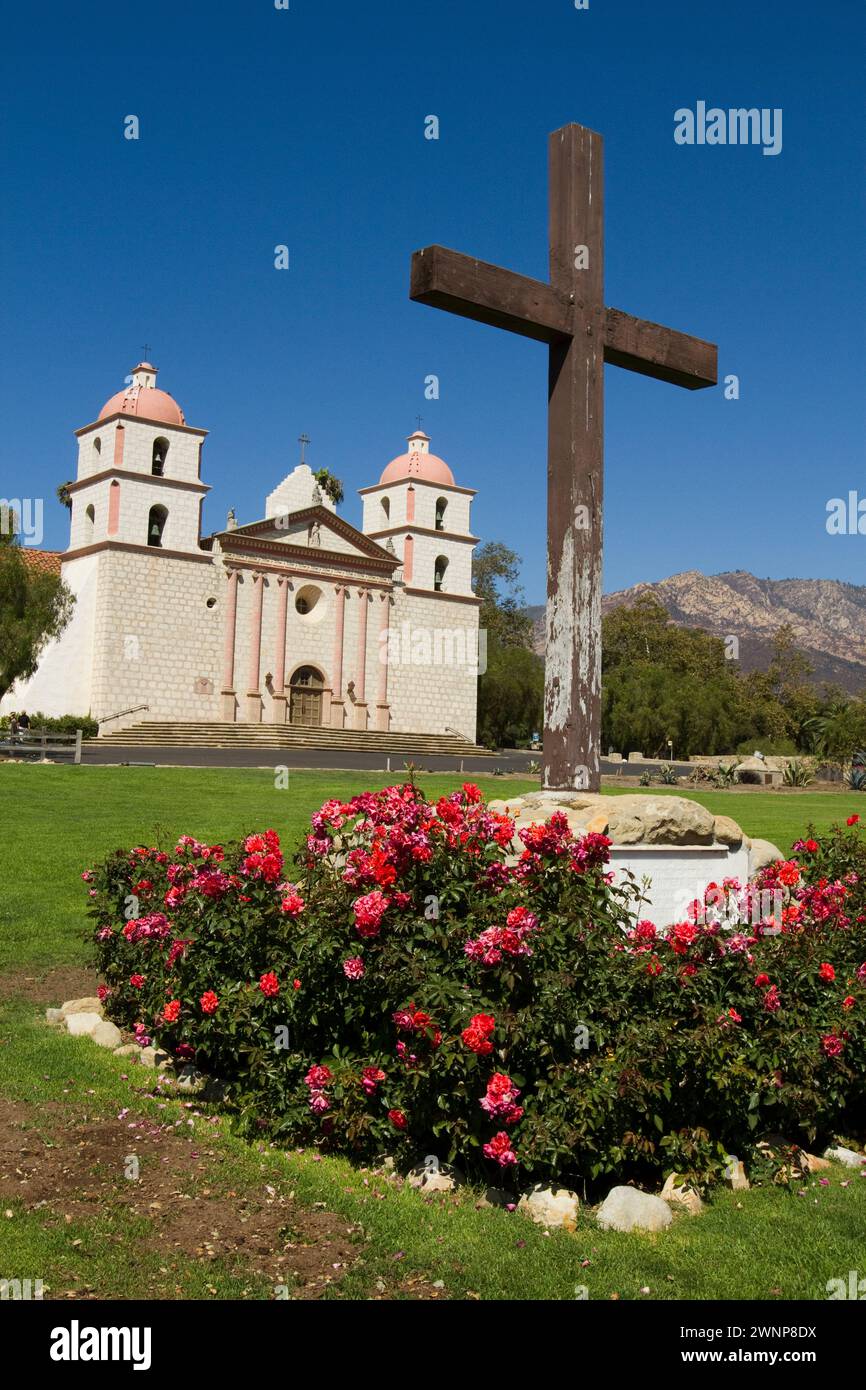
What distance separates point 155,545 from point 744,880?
133 ft

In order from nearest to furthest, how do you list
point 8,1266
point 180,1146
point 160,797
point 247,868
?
point 8,1266, point 180,1146, point 247,868, point 160,797

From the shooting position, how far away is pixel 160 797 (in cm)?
1944

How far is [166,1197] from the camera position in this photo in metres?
4.22

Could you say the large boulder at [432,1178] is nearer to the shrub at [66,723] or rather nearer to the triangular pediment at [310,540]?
the shrub at [66,723]

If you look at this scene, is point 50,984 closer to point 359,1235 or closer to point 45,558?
point 359,1235

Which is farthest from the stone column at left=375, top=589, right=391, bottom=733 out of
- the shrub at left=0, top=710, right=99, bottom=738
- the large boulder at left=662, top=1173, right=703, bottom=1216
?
the large boulder at left=662, top=1173, right=703, bottom=1216

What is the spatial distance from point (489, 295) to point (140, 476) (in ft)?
129

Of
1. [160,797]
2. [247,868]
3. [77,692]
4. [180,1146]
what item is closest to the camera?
[180,1146]

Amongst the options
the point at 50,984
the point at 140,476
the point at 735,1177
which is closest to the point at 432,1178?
the point at 735,1177

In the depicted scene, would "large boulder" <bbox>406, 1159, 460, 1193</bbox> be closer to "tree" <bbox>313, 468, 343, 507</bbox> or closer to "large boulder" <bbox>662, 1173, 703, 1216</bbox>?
"large boulder" <bbox>662, 1173, 703, 1216</bbox>

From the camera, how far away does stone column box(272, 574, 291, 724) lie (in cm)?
4731

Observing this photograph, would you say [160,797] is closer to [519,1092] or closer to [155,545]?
[519,1092]

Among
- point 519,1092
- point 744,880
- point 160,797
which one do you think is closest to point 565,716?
point 744,880

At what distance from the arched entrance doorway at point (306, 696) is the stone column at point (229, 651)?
312cm
